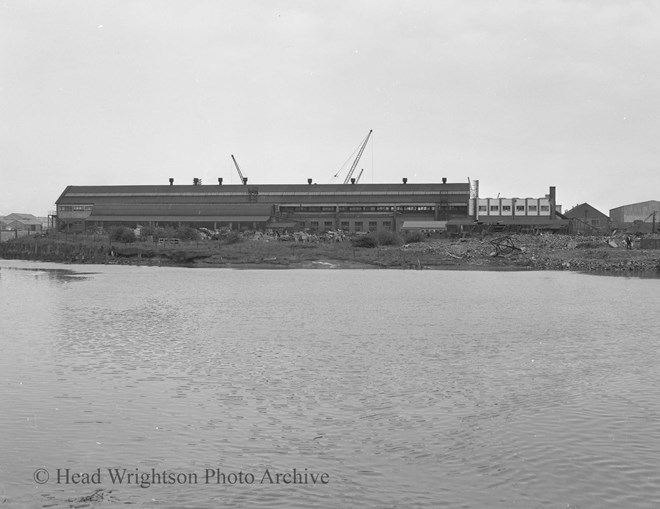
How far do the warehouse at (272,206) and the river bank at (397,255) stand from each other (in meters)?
30.1

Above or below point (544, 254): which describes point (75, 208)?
above

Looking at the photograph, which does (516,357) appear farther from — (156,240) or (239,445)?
(156,240)

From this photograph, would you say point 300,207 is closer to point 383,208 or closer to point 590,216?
point 383,208

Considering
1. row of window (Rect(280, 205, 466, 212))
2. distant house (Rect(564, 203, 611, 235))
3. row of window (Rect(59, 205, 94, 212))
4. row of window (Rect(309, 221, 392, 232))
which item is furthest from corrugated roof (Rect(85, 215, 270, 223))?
distant house (Rect(564, 203, 611, 235))

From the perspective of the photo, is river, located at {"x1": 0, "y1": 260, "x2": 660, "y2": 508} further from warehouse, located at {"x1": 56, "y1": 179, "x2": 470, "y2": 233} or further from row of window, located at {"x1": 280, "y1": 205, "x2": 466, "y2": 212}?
row of window, located at {"x1": 280, "y1": 205, "x2": 466, "y2": 212}

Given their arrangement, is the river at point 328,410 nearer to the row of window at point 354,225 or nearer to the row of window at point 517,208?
the row of window at point 354,225

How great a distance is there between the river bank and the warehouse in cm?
3011

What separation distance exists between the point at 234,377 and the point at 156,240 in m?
76.1

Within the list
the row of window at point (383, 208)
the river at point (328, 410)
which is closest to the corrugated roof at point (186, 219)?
the row of window at point (383, 208)

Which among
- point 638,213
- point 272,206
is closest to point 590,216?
point 638,213

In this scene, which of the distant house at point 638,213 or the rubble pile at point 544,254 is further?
the distant house at point 638,213

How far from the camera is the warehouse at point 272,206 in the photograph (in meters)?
116

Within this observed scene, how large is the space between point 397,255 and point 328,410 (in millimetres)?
58257

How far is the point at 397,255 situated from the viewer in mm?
71250
